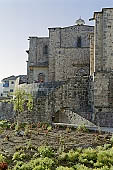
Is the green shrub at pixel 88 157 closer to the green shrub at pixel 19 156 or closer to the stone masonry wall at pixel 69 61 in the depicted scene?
the green shrub at pixel 19 156

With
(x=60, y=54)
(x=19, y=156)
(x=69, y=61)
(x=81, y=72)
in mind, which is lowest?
(x=19, y=156)

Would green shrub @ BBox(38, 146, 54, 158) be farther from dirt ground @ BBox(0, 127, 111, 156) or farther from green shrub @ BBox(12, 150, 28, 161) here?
dirt ground @ BBox(0, 127, 111, 156)

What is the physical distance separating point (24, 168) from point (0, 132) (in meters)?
6.35

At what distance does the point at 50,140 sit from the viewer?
11641 millimetres

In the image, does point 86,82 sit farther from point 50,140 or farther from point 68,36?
point 68,36

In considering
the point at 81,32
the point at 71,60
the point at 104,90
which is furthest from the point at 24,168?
the point at 81,32

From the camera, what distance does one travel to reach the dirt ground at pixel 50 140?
10.6m

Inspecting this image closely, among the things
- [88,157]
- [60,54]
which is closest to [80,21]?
[60,54]

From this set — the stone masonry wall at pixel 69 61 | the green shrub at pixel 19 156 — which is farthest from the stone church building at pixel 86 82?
the green shrub at pixel 19 156

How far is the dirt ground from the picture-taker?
10.6m

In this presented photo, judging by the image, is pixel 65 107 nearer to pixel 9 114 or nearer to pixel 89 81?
pixel 89 81

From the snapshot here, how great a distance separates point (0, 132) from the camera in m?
14.2

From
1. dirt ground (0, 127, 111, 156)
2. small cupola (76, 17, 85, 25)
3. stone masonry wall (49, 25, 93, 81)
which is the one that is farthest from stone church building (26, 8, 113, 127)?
small cupola (76, 17, 85, 25)

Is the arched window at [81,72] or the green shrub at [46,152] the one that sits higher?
the arched window at [81,72]
